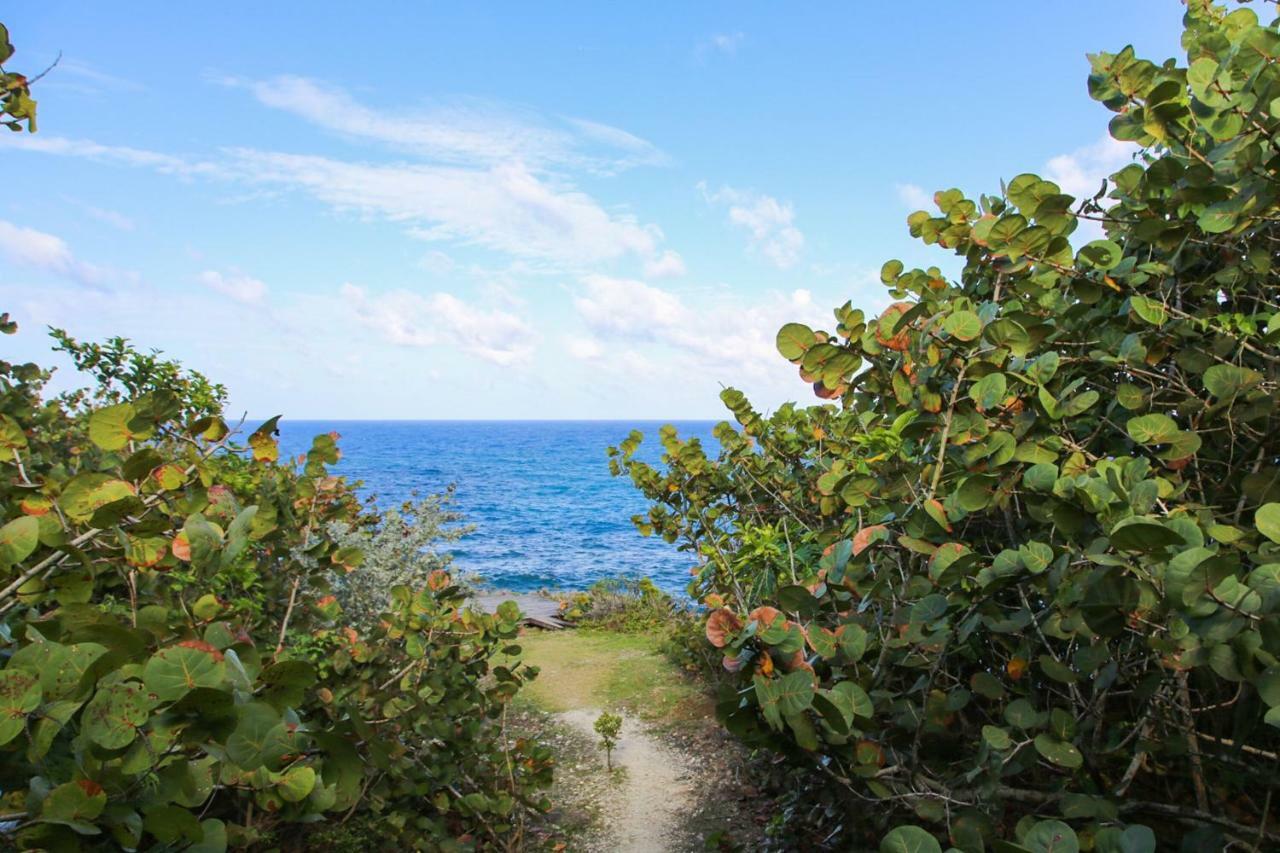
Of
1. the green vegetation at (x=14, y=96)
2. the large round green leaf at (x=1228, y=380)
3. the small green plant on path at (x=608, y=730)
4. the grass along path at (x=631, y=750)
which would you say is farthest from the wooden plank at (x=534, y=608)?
the large round green leaf at (x=1228, y=380)

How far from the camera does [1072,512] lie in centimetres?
163

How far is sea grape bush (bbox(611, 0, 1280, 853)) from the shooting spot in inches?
64.0

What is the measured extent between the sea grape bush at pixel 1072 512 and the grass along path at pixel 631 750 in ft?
8.63

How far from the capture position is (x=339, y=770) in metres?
1.37

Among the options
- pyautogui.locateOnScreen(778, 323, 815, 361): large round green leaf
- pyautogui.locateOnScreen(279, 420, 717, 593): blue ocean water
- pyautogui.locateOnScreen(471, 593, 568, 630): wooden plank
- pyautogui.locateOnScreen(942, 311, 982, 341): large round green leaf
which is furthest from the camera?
pyautogui.locateOnScreen(279, 420, 717, 593): blue ocean water

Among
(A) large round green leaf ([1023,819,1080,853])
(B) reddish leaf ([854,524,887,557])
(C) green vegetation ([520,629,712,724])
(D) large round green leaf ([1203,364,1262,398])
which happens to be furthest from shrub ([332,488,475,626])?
(D) large round green leaf ([1203,364,1262,398])

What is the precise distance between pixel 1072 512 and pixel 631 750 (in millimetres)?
5283

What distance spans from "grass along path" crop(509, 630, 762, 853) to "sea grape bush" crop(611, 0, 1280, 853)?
2630mm

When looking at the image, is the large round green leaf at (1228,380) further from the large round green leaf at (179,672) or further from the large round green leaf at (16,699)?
the large round green leaf at (16,699)

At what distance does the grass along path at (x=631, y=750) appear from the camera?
4785 millimetres

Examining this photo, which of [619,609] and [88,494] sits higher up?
[88,494]

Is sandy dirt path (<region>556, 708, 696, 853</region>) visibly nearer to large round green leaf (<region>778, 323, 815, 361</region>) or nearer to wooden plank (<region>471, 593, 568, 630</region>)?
large round green leaf (<region>778, 323, 815, 361</region>)

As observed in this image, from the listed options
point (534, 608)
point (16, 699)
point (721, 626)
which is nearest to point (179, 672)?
point (16, 699)

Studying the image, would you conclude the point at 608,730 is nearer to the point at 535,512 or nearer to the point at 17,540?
the point at 17,540
